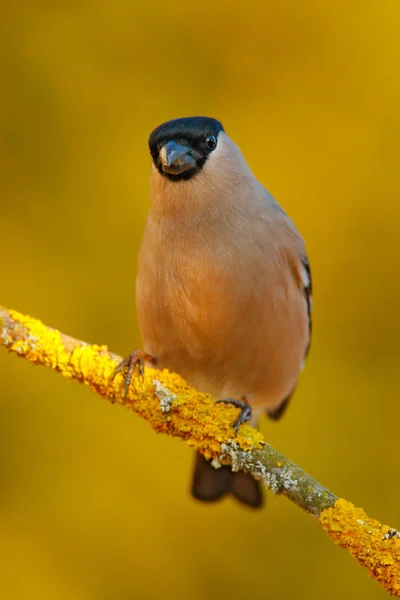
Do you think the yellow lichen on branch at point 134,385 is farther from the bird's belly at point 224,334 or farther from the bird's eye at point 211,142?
the bird's eye at point 211,142

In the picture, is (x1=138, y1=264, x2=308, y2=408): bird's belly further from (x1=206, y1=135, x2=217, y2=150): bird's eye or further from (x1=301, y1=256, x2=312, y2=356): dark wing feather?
(x1=206, y1=135, x2=217, y2=150): bird's eye

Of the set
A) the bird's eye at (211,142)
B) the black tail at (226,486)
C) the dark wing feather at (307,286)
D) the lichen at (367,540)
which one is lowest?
the lichen at (367,540)

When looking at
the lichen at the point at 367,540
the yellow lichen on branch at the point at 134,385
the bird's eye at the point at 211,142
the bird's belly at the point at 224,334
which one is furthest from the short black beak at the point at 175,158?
the lichen at the point at 367,540

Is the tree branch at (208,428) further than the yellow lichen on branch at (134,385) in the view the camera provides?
No

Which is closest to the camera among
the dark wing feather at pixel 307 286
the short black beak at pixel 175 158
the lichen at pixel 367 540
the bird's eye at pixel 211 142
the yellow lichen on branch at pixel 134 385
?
the lichen at pixel 367 540

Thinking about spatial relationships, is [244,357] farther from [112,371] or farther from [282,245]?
[112,371]

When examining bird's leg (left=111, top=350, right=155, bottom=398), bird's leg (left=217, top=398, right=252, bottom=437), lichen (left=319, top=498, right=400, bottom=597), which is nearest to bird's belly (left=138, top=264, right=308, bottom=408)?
bird's leg (left=111, top=350, right=155, bottom=398)

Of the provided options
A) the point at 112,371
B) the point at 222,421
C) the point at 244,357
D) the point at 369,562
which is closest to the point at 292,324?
the point at 244,357
